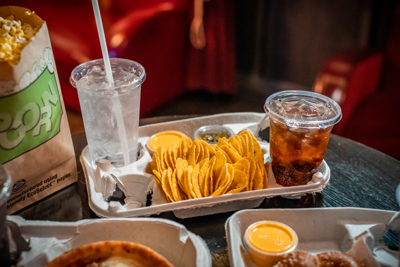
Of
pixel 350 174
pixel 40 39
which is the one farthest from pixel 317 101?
pixel 40 39

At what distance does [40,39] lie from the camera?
1.17 m

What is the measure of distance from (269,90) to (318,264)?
279cm

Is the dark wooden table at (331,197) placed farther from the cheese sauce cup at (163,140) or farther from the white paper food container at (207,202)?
the cheese sauce cup at (163,140)

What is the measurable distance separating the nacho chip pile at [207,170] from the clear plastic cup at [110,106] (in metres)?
0.15

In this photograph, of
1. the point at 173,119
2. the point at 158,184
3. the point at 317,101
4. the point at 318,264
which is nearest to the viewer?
the point at 318,264

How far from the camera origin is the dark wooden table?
122cm

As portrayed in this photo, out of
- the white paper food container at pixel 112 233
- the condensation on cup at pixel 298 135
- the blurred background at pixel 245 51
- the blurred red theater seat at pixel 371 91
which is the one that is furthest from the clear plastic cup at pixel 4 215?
the blurred red theater seat at pixel 371 91

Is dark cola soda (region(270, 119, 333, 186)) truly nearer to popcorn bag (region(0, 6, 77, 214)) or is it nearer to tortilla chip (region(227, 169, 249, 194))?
tortilla chip (region(227, 169, 249, 194))

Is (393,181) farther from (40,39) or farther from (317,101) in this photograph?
(40,39)

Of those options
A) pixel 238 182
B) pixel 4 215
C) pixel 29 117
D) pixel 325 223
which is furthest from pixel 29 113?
pixel 325 223

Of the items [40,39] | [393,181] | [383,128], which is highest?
[40,39]

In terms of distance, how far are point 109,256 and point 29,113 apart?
528 mm

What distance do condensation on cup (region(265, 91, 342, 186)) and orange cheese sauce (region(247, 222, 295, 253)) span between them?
0.26 m

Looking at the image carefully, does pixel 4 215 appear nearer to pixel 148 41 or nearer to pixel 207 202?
pixel 207 202
